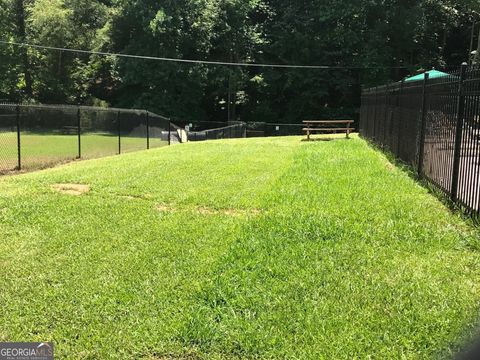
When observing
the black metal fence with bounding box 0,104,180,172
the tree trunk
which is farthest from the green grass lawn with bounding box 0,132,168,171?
the tree trunk

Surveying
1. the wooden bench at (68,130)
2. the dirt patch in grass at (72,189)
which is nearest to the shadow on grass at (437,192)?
the dirt patch in grass at (72,189)

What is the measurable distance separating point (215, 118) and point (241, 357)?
3941 cm

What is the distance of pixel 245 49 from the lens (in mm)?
38594

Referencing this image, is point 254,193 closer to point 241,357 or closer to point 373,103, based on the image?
point 241,357

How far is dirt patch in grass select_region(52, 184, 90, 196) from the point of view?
28.5ft

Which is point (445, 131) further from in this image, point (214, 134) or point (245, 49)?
point (245, 49)

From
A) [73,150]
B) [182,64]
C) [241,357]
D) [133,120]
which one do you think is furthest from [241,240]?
[182,64]

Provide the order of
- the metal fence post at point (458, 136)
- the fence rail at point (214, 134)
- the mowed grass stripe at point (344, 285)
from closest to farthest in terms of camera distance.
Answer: the mowed grass stripe at point (344, 285)
the metal fence post at point (458, 136)
the fence rail at point (214, 134)

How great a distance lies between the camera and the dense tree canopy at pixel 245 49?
35.3m

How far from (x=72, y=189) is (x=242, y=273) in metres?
5.44

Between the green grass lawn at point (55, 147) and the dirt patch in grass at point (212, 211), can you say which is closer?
the dirt patch in grass at point (212, 211)

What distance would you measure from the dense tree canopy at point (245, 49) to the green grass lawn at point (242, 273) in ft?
95.1

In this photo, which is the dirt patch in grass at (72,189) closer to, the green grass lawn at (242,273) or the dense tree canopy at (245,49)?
the green grass lawn at (242,273)

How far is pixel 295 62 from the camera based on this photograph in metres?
37.7
